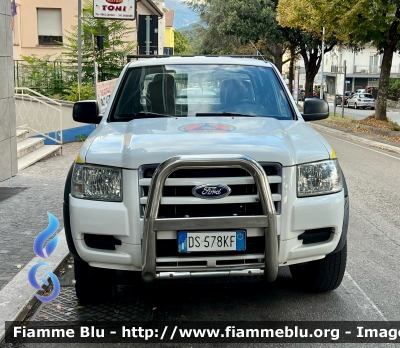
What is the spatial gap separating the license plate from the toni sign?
13.3 meters

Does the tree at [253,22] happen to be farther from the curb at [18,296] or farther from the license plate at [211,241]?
the license plate at [211,241]

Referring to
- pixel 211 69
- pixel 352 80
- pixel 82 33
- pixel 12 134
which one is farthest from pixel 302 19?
pixel 352 80

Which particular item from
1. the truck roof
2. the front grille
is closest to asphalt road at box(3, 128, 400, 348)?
the front grille

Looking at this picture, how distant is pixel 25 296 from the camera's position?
456 centimetres

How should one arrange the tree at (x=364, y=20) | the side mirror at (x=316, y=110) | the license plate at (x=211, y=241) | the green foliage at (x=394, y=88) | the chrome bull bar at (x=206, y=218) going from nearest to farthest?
the chrome bull bar at (x=206, y=218)
the license plate at (x=211, y=241)
the side mirror at (x=316, y=110)
the tree at (x=364, y=20)
the green foliage at (x=394, y=88)

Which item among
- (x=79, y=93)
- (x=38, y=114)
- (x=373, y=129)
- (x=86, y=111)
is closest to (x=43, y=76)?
(x=79, y=93)

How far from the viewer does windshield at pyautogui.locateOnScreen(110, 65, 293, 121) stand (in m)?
5.18

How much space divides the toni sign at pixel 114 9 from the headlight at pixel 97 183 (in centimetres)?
1277

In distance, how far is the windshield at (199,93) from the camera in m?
5.18

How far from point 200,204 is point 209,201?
0.23ft

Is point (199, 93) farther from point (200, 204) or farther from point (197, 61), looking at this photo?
point (200, 204)

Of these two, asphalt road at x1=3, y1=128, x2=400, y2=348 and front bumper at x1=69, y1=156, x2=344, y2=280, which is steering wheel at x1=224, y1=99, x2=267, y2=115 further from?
asphalt road at x1=3, y1=128, x2=400, y2=348

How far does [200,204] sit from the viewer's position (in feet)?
12.4

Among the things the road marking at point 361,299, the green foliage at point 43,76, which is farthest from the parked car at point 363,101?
the road marking at point 361,299
